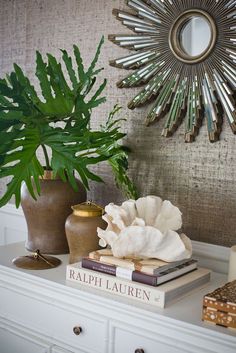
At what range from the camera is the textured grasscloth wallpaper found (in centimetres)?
140

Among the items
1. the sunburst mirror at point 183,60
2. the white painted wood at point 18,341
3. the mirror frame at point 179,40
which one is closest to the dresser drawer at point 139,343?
the white painted wood at point 18,341

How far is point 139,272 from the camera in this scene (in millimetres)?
1137

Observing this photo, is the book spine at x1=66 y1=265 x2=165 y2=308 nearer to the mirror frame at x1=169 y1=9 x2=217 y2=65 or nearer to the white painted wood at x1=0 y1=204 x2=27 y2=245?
the mirror frame at x1=169 y1=9 x2=217 y2=65

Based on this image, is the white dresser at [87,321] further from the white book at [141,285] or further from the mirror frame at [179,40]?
the mirror frame at [179,40]


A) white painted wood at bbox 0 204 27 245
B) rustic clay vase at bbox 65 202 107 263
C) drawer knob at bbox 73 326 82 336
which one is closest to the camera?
drawer knob at bbox 73 326 82 336

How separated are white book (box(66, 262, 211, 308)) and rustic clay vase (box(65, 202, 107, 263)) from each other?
6cm

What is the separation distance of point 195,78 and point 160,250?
0.54 metres

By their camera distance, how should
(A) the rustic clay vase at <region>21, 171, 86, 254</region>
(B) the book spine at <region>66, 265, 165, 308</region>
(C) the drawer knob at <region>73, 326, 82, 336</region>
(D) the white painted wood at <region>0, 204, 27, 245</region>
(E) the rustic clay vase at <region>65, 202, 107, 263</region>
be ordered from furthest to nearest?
(D) the white painted wood at <region>0, 204, 27, 245</region>, (A) the rustic clay vase at <region>21, 171, 86, 254</region>, (E) the rustic clay vase at <region>65, 202, 107, 263</region>, (C) the drawer knob at <region>73, 326, 82, 336</region>, (B) the book spine at <region>66, 265, 165, 308</region>

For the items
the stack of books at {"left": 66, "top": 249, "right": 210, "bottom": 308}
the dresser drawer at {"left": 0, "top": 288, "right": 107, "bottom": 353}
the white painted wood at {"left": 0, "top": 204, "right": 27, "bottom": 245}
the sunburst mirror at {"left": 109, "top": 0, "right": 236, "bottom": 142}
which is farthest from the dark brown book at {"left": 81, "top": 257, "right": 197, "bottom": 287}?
the white painted wood at {"left": 0, "top": 204, "right": 27, "bottom": 245}

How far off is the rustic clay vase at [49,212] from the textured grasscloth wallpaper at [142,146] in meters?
0.24

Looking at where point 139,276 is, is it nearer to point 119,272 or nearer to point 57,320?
point 119,272

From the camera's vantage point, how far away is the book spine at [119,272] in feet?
3.67

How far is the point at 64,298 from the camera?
123 cm

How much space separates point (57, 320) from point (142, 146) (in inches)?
24.5
